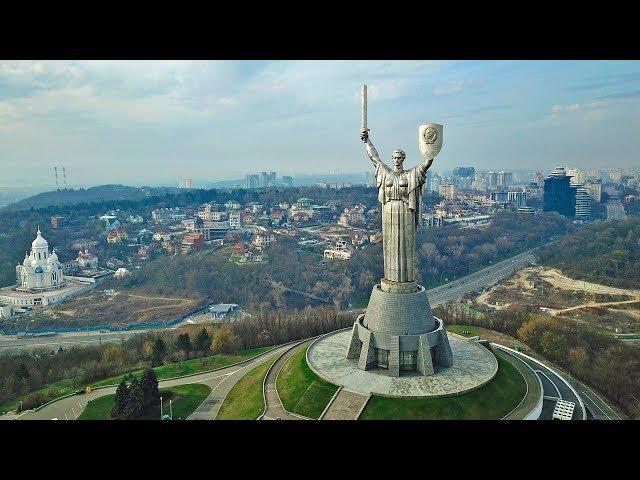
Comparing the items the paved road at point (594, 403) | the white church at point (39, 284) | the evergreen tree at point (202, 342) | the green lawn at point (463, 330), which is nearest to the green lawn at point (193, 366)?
the evergreen tree at point (202, 342)

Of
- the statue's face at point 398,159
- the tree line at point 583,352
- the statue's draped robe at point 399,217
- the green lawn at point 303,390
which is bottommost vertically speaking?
the tree line at point 583,352

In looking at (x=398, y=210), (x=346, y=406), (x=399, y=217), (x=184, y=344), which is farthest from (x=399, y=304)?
(x=184, y=344)

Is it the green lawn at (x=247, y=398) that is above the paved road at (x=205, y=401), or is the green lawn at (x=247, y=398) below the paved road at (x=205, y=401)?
above

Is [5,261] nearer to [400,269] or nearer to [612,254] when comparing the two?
[400,269]

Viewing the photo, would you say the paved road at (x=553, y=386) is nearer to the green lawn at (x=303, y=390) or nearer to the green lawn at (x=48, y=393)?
the green lawn at (x=303, y=390)

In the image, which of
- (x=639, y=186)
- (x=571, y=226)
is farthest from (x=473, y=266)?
(x=639, y=186)

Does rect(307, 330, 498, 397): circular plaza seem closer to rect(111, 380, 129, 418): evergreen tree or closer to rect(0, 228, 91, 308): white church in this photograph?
rect(111, 380, 129, 418): evergreen tree
